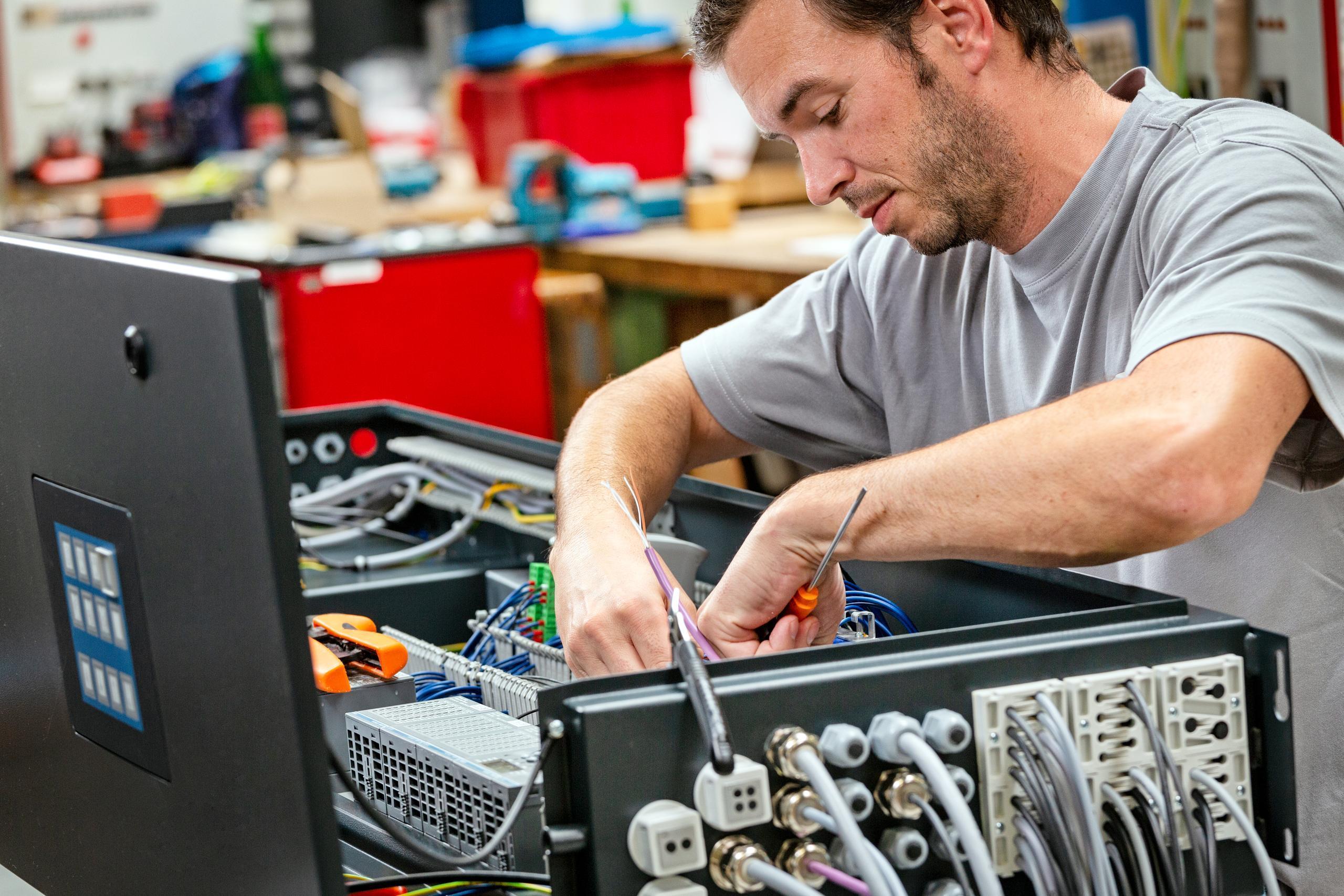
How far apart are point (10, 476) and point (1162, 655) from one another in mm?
664

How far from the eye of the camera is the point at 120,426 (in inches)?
29.1

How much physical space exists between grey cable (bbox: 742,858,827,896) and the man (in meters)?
0.25

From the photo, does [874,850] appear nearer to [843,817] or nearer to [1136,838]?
[843,817]

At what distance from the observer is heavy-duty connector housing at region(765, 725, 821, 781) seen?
0.73m

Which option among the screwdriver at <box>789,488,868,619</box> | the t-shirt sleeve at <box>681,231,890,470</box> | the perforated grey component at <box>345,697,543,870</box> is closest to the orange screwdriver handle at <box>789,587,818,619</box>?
the screwdriver at <box>789,488,868,619</box>

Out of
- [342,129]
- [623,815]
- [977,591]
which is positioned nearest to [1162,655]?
[977,591]

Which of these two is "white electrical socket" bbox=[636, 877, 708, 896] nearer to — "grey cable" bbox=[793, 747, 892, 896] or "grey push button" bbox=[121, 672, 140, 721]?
"grey cable" bbox=[793, 747, 892, 896]

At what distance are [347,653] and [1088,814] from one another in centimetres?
55

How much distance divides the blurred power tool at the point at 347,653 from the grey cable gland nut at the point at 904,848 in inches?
16.2

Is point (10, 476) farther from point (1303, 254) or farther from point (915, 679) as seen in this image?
point (1303, 254)

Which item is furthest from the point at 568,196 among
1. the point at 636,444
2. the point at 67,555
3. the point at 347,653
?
the point at 67,555

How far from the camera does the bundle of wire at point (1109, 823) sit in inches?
29.1

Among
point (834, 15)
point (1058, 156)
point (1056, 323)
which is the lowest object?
point (1056, 323)

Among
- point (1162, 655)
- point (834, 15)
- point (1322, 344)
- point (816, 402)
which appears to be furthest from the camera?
point (816, 402)
